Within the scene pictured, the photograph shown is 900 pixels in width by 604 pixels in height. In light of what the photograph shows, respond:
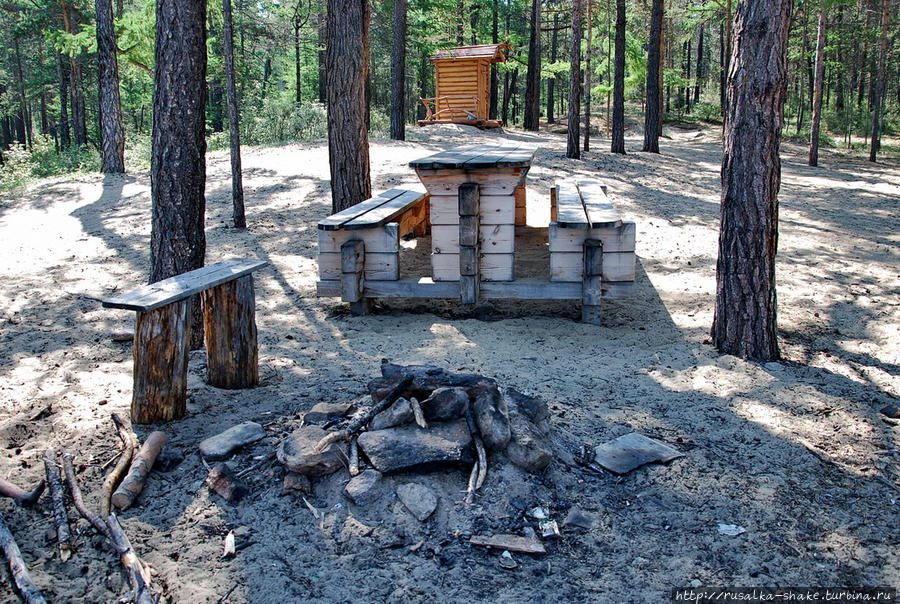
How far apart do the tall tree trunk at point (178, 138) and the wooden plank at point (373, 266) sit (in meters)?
1.27

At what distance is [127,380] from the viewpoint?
4.45 metres

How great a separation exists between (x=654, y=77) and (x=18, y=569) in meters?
18.0

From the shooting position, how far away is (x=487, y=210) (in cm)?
600

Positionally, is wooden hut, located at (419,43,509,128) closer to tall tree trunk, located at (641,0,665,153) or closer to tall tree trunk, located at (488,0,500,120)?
tall tree trunk, located at (488,0,500,120)

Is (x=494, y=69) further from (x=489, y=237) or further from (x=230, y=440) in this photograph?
(x=230, y=440)

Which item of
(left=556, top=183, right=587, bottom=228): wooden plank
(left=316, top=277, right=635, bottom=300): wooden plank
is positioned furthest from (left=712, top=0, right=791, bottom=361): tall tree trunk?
(left=556, top=183, right=587, bottom=228): wooden plank

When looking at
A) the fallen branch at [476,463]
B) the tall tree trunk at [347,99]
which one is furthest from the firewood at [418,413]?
the tall tree trunk at [347,99]

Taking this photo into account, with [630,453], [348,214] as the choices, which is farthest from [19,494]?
[348,214]

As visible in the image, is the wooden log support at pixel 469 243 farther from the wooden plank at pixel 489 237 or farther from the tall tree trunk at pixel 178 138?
the tall tree trunk at pixel 178 138

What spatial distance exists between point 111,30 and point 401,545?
51.5 feet

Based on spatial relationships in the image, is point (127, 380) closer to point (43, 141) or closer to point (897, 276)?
point (897, 276)

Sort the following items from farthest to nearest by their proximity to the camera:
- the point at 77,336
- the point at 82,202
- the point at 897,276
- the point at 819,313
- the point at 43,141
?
the point at 43,141 → the point at 82,202 → the point at 897,276 → the point at 819,313 → the point at 77,336

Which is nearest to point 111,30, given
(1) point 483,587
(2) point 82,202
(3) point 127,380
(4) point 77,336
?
(2) point 82,202

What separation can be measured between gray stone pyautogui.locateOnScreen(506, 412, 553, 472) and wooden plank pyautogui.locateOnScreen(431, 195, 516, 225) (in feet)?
10.00
